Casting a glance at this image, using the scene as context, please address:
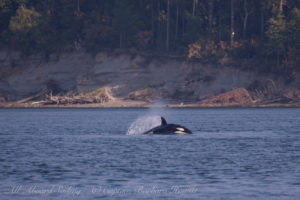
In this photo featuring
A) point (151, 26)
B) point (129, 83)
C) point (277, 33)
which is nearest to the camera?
point (277, 33)

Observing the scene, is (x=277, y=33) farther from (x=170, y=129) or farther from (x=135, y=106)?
(x=170, y=129)

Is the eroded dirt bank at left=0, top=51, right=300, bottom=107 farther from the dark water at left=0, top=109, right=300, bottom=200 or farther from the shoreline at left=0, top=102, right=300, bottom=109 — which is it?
the dark water at left=0, top=109, right=300, bottom=200

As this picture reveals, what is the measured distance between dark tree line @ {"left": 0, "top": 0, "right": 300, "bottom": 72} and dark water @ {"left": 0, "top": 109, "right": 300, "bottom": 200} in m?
54.8

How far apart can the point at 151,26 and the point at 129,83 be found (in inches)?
529

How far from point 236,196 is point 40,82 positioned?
82.3m

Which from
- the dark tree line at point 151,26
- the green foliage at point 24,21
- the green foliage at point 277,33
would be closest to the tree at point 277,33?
the green foliage at point 277,33

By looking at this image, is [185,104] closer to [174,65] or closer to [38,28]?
[174,65]

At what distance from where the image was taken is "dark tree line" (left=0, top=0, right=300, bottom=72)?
9538 centimetres

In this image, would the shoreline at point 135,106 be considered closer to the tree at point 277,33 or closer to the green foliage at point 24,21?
the tree at point 277,33

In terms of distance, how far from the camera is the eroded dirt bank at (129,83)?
297ft

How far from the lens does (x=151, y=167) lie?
26.0 metres

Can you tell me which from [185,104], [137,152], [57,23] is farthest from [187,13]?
[137,152]

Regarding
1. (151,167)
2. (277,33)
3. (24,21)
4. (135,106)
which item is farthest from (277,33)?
(151,167)

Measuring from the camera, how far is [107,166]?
26.5 m
